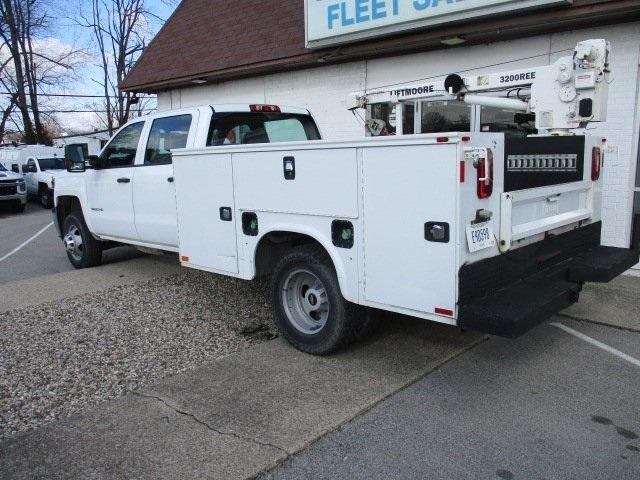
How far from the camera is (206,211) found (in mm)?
5344

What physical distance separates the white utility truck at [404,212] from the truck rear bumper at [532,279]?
0.04 ft

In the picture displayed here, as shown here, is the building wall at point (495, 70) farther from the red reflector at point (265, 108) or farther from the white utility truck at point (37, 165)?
the white utility truck at point (37, 165)

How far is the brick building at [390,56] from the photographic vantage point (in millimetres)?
6941

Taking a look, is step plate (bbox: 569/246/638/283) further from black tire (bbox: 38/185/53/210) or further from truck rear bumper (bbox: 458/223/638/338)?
black tire (bbox: 38/185/53/210)

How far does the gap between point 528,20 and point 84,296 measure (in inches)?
249

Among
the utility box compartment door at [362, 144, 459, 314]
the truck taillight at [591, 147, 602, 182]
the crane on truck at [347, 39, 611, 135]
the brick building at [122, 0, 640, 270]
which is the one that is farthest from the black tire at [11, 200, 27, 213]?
the truck taillight at [591, 147, 602, 182]

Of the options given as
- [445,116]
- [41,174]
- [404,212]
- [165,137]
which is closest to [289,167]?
[404,212]

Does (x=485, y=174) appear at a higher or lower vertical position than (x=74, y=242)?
higher

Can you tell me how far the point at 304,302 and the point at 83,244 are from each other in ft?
15.3

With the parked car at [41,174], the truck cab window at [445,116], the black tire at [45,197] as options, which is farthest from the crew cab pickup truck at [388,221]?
the parked car at [41,174]

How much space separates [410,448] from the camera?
11.0ft

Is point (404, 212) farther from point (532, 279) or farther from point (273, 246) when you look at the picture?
point (273, 246)

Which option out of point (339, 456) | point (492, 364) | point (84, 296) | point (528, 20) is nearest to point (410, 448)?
point (339, 456)

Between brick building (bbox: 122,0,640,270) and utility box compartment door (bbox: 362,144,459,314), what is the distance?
289 centimetres
